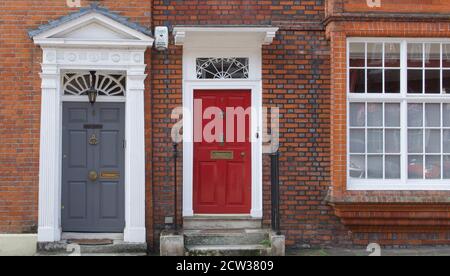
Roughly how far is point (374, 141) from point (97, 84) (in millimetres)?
4330

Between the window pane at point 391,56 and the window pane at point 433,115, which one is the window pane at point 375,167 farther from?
the window pane at point 391,56

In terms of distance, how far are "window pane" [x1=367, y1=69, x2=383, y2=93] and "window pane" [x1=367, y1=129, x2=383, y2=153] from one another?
0.63m

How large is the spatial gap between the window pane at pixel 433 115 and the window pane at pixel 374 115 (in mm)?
719

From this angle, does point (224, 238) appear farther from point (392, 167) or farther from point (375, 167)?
point (392, 167)

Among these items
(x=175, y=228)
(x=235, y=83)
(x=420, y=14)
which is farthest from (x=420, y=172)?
(x=175, y=228)

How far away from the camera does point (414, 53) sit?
→ 1002cm

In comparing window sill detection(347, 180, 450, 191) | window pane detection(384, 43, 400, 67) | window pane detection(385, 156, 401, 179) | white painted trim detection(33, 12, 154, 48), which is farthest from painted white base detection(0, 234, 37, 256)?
window pane detection(384, 43, 400, 67)

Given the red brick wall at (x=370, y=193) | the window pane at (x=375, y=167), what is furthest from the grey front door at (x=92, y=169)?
the window pane at (x=375, y=167)

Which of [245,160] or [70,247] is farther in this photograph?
[245,160]

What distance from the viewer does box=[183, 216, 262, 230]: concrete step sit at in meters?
9.94

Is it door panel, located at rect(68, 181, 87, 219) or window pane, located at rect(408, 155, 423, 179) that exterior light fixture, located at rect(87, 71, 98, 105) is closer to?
door panel, located at rect(68, 181, 87, 219)

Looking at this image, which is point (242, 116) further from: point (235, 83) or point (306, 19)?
point (306, 19)

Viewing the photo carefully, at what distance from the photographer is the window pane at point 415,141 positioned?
A: 9.99 meters

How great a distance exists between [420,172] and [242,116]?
9.38ft
